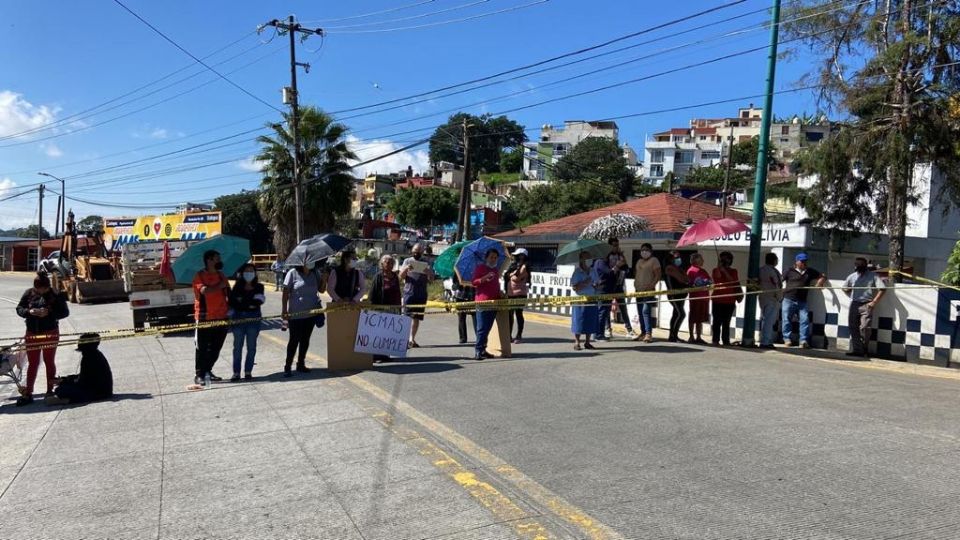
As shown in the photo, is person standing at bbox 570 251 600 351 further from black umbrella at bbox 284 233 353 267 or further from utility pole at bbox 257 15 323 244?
utility pole at bbox 257 15 323 244

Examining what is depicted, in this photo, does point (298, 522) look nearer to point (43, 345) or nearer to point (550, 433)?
point (550, 433)

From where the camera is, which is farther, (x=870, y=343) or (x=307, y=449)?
(x=870, y=343)

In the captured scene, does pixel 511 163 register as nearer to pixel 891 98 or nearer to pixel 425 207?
pixel 425 207

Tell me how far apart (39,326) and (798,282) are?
1100 cm

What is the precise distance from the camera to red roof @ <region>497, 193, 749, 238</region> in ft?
78.0

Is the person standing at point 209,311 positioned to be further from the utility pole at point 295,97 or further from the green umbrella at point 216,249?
the utility pole at point 295,97

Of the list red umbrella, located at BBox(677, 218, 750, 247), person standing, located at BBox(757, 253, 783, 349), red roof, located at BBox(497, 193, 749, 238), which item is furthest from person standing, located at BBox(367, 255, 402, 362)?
red roof, located at BBox(497, 193, 749, 238)

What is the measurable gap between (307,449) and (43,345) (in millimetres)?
4532

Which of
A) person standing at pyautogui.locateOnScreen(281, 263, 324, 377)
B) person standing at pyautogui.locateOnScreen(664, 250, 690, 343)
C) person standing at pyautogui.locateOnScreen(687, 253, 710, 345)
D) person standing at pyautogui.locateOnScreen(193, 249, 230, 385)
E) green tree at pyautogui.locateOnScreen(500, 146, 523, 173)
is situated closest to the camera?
person standing at pyautogui.locateOnScreen(193, 249, 230, 385)

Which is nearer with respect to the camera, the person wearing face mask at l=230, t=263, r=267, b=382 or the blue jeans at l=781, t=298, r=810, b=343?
the person wearing face mask at l=230, t=263, r=267, b=382

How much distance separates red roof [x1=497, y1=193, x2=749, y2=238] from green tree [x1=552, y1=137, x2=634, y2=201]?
40.4 meters

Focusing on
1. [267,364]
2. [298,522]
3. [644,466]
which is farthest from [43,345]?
[644,466]

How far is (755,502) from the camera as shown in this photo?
4.58m

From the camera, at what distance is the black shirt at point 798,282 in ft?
38.0
